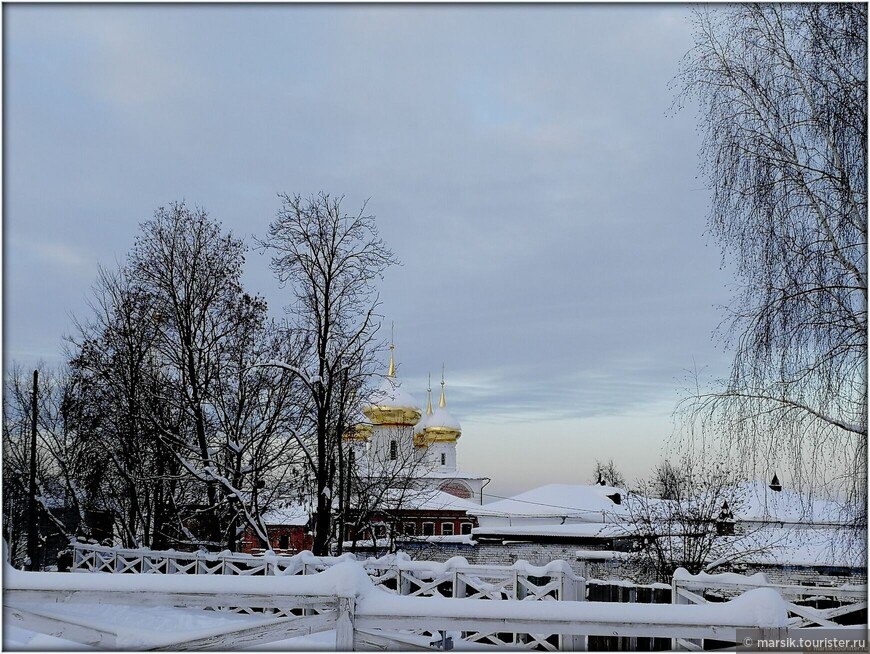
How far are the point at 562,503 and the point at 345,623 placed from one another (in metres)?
43.4

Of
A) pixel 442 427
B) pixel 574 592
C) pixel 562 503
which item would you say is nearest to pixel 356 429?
pixel 574 592

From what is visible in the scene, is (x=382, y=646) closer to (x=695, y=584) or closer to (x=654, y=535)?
(x=695, y=584)

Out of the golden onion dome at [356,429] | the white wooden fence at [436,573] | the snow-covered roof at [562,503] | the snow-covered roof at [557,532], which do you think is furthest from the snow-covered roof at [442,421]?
the white wooden fence at [436,573]

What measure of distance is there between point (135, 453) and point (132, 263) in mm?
4506

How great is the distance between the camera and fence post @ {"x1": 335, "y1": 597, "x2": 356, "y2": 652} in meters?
5.93

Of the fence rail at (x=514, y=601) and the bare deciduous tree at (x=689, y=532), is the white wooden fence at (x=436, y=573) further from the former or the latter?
the bare deciduous tree at (x=689, y=532)

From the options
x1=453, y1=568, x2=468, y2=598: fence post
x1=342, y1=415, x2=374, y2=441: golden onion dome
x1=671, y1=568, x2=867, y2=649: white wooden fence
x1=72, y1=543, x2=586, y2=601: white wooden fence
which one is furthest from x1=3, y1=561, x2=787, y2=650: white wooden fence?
x1=342, y1=415, x2=374, y2=441: golden onion dome

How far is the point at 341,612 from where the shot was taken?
19.5 feet

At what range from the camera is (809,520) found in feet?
30.1

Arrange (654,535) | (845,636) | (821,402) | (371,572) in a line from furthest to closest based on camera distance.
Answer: (654,535), (371,572), (821,402), (845,636)

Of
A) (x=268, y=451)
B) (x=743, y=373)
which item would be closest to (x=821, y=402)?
(x=743, y=373)

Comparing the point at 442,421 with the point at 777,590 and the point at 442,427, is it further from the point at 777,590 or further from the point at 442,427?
the point at 777,590

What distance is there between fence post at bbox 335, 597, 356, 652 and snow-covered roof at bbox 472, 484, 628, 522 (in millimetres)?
41418

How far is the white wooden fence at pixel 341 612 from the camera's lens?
224 inches
